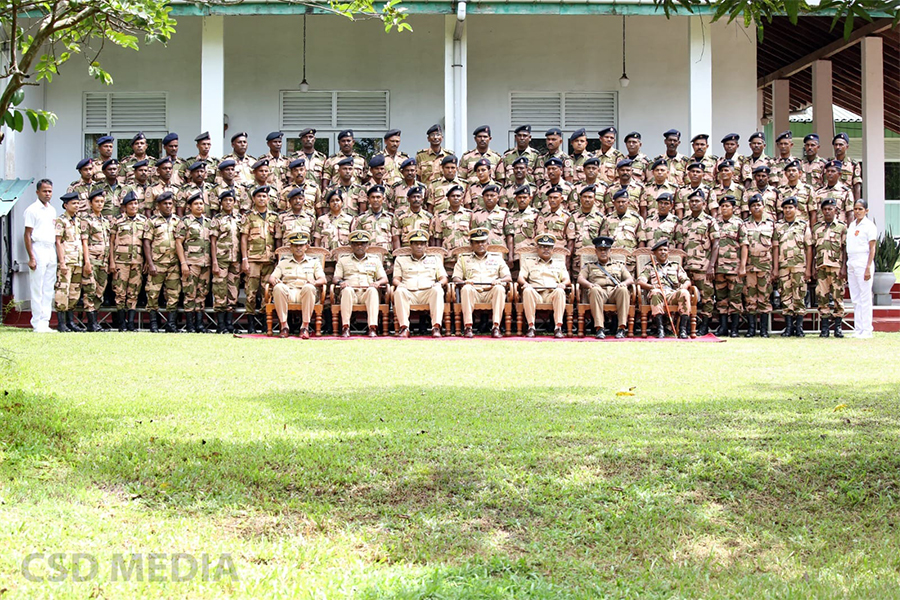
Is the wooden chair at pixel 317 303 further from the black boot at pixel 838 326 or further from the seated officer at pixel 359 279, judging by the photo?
the black boot at pixel 838 326

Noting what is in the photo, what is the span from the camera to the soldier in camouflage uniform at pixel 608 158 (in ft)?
45.8

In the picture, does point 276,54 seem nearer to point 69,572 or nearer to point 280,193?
point 280,193

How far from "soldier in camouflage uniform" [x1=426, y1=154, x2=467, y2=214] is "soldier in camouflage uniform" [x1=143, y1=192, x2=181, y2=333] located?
3.66m

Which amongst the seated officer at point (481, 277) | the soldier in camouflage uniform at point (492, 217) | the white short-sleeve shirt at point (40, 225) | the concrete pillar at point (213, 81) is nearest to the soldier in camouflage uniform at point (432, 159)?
the soldier in camouflage uniform at point (492, 217)

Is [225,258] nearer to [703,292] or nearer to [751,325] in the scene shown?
[703,292]

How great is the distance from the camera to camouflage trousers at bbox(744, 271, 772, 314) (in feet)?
43.7

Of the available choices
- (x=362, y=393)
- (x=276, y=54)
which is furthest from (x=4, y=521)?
(x=276, y=54)

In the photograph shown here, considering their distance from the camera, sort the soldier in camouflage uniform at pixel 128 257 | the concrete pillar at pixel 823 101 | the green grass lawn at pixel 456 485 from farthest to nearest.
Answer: the concrete pillar at pixel 823 101 → the soldier in camouflage uniform at pixel 128 257 → the green grass lawn at pixel 456 485

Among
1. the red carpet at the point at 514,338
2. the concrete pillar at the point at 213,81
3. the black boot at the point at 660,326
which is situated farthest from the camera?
the concrete pillar at the point at 213,81

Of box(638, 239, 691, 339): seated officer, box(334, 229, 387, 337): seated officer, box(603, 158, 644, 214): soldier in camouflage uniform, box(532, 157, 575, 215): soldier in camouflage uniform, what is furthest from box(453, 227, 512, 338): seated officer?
box(603, 158, 644, 214): soldier in camouflage uniform

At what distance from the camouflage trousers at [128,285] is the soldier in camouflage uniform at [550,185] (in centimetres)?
577

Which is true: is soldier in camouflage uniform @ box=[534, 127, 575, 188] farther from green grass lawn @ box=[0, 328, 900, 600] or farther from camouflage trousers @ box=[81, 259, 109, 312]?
green grass lawn @ box=[0, 328, 900, 600]

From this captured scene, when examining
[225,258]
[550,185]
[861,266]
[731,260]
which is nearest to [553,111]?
[550,185]

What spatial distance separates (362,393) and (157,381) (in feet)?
5.11
